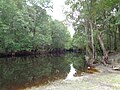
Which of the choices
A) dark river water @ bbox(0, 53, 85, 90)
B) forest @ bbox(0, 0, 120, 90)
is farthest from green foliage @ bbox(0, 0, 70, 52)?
dark river water @ bbox(0, 53, 85, 90)

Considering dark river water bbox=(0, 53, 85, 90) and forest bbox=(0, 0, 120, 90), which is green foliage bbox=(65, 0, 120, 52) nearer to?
forest bbox=(0, 0, 120, 90)

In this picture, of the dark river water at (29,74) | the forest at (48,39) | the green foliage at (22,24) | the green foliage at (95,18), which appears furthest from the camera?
the green foliage at (22,24)

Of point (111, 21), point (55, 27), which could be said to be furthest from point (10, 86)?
point (55, 27)

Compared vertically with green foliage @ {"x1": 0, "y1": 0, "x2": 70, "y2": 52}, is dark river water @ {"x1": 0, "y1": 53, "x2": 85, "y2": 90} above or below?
below

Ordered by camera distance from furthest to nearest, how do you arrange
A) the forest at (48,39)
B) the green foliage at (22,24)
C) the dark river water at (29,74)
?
the green foliage at (22,24) < the forest at (48,39) < the dark river water at (29,74)

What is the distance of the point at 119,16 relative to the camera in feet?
114

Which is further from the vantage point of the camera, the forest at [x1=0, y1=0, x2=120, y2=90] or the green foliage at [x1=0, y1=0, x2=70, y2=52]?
the green foliage at [x1=0, y1=0, x2=70, y2=52]

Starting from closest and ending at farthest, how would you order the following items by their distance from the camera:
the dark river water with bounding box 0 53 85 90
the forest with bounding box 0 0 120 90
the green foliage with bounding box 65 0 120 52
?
the dark river water with bounding box 0 53 85 90, the forest with bounding box 0 0 120 90, the green foliage with bounding box 65 0 120 52

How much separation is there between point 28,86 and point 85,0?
22.1 meters

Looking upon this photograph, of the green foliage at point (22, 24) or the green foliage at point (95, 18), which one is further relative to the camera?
the green foliage at point (22, 24)

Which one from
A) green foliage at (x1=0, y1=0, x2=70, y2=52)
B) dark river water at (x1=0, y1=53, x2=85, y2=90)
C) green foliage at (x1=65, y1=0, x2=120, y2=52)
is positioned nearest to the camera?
dark river water at (x1=0, y1=53, x2=85, y2=90)

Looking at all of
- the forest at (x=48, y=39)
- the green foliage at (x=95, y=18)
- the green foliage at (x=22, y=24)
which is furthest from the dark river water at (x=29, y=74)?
the green foliage at (x=22, y=24)

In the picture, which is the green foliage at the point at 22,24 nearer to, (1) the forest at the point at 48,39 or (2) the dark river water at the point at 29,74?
(1) the forest at the point at 48,39

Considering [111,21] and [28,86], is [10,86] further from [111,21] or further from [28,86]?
[111,21]
